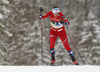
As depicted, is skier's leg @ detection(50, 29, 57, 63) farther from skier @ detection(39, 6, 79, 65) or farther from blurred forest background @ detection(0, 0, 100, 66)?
blurred forest background @ detection(0, 0, 100, 66)

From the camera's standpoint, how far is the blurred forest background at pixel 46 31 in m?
16.3

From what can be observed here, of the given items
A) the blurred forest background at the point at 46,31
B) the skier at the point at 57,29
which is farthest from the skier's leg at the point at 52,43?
the blurred forest background at the point at 46,31

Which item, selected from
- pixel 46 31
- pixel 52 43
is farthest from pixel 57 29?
pixel 46 31

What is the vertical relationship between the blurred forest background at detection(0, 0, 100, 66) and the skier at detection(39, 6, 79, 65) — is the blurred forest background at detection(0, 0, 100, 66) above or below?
below

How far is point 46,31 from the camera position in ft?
56.1

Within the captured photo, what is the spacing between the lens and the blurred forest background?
16.3m

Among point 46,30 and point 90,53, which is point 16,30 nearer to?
point 46,30

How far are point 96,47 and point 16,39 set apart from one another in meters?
8.18

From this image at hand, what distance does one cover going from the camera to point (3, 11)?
11.1m

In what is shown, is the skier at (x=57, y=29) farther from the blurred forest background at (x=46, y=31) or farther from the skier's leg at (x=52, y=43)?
the blurred forest background at (x=46, y=31)

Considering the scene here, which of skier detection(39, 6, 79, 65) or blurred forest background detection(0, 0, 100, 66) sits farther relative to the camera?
blurred forest background detection(0, 0, 100, 66)

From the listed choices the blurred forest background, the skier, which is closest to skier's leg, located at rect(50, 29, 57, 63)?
the skier

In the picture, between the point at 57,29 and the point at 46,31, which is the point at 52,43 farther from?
the point at 46,31

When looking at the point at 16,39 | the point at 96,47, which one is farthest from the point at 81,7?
the point at 16,39
